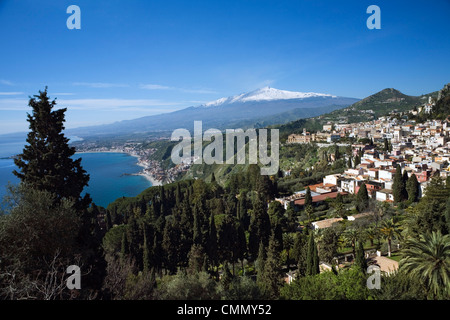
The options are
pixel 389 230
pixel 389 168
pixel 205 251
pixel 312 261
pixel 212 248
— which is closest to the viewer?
pixel 312 261

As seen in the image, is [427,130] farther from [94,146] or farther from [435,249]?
[94,146]

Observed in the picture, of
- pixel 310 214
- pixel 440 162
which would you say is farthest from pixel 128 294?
pixel 440 162

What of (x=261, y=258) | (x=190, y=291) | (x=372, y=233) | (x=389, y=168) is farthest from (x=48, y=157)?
(x=389, y=168)

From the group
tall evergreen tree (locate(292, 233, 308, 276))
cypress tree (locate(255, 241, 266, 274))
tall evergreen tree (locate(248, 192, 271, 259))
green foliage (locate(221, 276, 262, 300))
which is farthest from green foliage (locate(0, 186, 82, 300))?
tall evergreen tree (locate(248, 192, 271, 259))

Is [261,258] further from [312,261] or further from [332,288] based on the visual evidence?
[332,288]

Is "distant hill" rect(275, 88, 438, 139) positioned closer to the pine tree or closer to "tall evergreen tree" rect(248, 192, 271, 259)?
"tall evergreen tree" rect(248, 192, 271, 259)

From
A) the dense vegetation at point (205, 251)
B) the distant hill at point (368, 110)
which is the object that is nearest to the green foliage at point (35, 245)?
the dense vegetation at point (205, 251)
